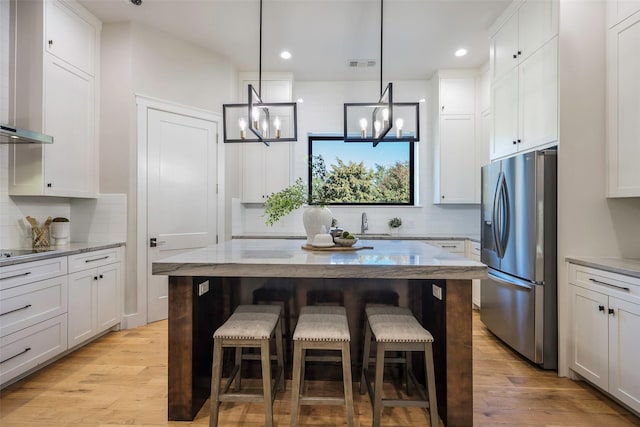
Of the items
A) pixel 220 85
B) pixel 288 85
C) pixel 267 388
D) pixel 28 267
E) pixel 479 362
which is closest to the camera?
pixel 267 388

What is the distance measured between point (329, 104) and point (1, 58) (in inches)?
132

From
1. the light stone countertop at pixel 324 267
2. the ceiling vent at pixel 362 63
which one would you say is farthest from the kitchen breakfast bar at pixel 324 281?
the ceiling vent at pixel 362 63

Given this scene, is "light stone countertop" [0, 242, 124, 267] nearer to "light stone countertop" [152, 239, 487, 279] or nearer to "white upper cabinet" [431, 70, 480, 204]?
"light stone countertop" [152, 239, 487, 279]

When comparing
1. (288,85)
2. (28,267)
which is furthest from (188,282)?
(288,85)

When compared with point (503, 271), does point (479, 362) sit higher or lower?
lower

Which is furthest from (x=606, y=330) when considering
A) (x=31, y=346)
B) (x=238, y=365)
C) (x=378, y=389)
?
(x=31, y=346)

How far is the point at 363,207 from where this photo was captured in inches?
176

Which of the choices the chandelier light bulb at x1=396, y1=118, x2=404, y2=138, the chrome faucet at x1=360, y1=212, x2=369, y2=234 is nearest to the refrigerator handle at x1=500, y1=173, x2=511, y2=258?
the chandelier light bulb at x1=396, y1=118, x2=404, y2=138

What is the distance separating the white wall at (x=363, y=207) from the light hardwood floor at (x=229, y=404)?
2.09m

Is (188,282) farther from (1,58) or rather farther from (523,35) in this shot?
(523,35)

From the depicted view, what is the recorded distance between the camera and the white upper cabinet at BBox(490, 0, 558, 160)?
2.42 meters

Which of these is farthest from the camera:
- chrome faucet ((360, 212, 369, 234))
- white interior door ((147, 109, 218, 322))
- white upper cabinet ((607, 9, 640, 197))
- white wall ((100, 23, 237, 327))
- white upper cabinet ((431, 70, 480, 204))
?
chrome faucet ((360, 212, 369, 234))

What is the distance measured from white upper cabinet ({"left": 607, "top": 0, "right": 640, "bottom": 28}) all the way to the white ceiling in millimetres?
852

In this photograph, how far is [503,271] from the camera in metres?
2.73
